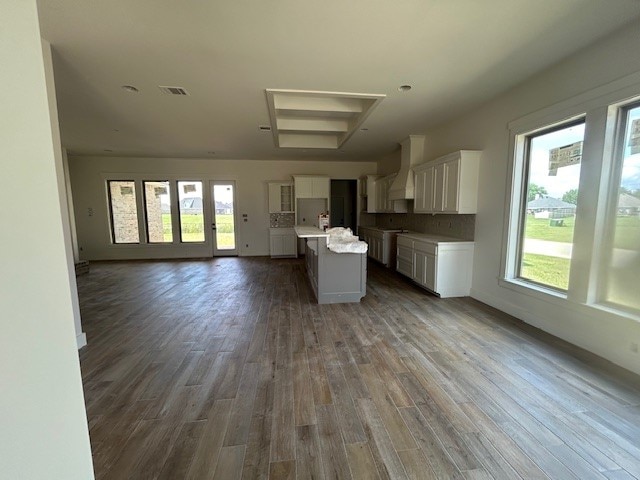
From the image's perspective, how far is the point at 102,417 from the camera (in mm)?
1839

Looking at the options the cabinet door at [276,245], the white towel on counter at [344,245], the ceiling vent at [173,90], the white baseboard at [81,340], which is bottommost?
the white baseboard at [81,340]

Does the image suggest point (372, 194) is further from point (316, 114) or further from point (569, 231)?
point (569, 231)

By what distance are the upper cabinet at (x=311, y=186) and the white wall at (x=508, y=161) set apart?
3.31 metres

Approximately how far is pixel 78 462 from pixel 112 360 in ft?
6.80

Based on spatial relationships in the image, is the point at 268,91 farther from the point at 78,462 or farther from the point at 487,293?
the point at 487,293

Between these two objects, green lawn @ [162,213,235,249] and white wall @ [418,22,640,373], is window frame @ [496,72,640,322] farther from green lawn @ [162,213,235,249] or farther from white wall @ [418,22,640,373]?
green lawn @ [162,213,235,249]

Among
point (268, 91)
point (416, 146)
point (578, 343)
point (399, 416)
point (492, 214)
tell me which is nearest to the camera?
point (399, 416)

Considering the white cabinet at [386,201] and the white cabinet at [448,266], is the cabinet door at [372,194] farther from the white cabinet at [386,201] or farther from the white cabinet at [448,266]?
the white cabinet at [448,266]

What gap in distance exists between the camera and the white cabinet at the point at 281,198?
24.9 ft

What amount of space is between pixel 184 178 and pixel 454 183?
22.2 ft

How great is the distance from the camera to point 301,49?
249cm

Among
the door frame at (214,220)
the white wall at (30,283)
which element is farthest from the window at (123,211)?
the white wall at (30,283)

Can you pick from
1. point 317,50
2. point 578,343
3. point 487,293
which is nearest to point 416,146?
point 487,293

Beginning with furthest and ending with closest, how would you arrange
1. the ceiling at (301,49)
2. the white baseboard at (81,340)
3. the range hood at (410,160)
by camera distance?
1. the range hood at (410,160)
2. the white baseboard at (81,340)
3. the ceiling at (301,49)
